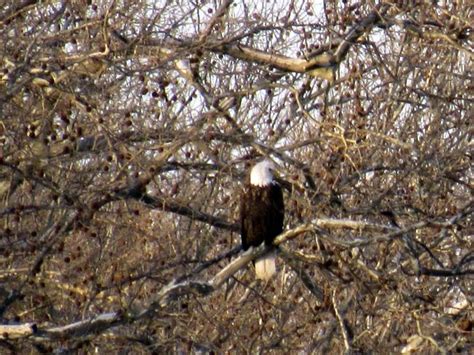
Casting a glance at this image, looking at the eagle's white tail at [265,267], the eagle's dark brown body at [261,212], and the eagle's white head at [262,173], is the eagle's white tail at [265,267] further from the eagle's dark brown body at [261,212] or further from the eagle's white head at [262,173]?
the eagle's white head at [262,173]

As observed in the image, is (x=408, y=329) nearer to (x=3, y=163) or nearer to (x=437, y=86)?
(x=437, y=86)

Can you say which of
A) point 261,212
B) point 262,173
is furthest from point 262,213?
point 262,173

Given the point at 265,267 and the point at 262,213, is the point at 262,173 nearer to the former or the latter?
the point at 262,213

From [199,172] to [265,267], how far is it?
27.2 inches

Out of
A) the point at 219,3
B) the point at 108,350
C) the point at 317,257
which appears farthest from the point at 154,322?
the point at 219,3

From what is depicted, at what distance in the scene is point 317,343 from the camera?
27.7ft

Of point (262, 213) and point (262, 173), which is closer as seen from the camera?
point (262, 173)

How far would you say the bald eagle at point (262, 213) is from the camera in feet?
24.6

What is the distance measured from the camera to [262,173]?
7.49 meters

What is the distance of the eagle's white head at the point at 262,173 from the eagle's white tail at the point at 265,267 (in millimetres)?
439

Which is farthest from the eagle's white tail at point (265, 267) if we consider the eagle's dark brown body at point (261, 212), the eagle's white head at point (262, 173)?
the eagle's white head at point (262, 173)

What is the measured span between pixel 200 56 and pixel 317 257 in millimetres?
1404

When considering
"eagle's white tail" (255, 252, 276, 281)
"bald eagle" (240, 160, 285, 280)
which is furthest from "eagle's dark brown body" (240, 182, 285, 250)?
"eagle's white tail" (255, 252, 276, 281)

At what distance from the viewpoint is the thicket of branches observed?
6.43m
